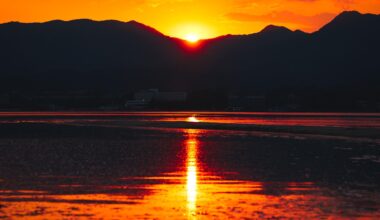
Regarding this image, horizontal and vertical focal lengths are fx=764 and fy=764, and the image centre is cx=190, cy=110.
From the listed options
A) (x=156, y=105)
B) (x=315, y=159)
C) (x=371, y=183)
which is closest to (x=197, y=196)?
(x=371, y=183)

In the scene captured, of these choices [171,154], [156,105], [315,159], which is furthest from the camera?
[156,105]

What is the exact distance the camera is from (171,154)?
1863 inches

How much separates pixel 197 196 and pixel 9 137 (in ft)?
131

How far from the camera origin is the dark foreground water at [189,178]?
24.3 metres

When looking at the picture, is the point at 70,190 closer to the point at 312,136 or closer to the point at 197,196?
the point at 197,196

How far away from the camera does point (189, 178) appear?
110ft

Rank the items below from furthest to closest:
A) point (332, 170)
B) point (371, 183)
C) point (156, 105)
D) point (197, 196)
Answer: point (156, 105) < point (332, 170) < point (371, 183) < point (197, 196)

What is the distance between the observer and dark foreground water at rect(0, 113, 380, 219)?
24.3 meters

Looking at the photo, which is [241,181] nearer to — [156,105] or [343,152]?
[343,152]

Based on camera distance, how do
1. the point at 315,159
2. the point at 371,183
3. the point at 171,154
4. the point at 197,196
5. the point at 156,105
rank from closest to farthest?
the point at 197,196 → the point at 371,183 → the point at 315,159 → the point at 171,154 → the point at 156,105

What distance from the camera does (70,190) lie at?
28.4 metres

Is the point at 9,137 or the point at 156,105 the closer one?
the point at 9,137

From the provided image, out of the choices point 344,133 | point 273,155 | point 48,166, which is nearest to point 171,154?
point 273,155

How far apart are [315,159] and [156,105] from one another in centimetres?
15512
